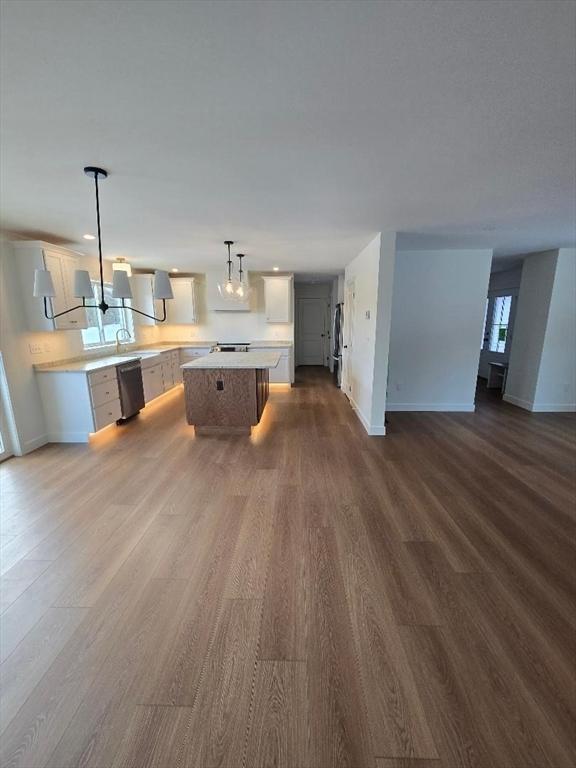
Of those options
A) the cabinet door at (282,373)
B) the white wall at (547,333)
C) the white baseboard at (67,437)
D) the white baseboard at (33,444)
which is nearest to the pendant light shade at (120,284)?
the white baseboard at (67,437)

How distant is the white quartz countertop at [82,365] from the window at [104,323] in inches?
16.4

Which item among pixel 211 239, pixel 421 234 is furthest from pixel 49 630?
pixel 421 234

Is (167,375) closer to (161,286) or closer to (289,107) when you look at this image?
(161,286)

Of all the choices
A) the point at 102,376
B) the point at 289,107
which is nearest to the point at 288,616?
the point at 289,107

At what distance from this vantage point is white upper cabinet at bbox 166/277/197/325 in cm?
650

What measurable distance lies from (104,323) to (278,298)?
131 inches

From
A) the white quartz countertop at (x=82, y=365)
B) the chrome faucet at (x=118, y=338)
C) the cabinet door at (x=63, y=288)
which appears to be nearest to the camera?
the cabinet door at (x=63, y=288)

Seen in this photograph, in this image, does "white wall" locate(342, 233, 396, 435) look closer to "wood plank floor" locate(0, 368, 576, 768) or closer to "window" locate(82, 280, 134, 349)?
"wood plank floor" locate(0, 368, 576, 768)

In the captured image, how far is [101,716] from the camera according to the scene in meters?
1.19

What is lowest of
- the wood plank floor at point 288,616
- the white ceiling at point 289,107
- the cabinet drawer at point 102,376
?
the wood plank floor at point 288,616

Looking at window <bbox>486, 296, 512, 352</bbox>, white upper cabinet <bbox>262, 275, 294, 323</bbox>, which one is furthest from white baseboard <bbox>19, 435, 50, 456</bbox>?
window <bbox>486, 296, 512, 352</bbox>

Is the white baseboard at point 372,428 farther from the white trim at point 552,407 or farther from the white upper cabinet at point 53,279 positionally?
the white upper cabinet at point 53,279

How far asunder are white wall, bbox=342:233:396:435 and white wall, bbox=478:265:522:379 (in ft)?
11.9

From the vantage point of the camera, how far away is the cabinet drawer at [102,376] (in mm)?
3891
